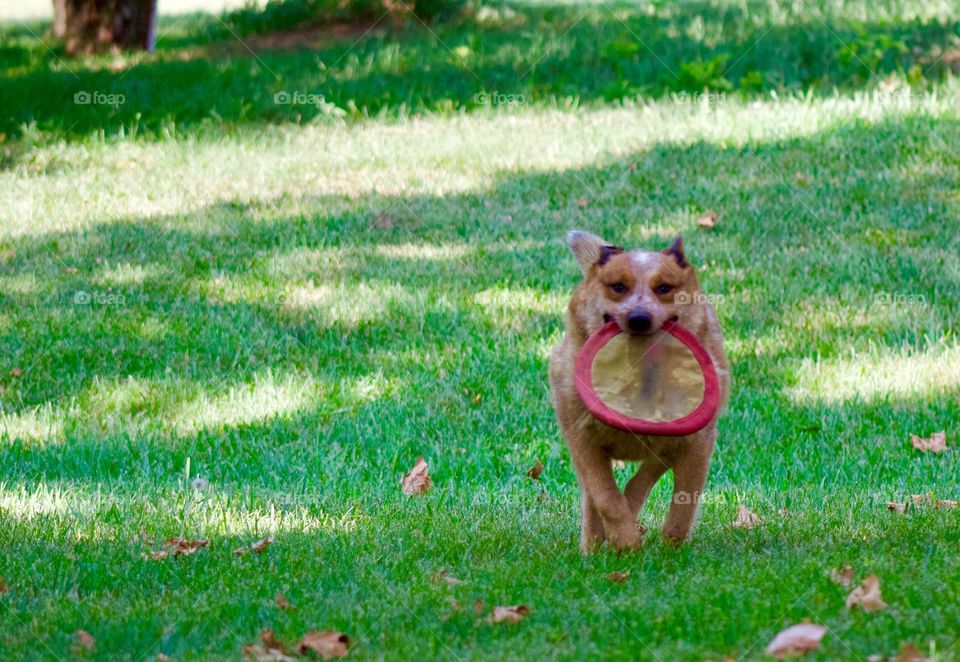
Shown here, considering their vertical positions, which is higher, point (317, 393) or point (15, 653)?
point (15, 653)

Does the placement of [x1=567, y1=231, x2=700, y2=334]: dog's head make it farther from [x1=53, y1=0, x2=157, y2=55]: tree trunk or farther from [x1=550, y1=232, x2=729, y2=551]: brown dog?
[x1=53, y1=0, x2=157, y2=55]: tree trunk

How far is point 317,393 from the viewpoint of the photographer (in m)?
9.26

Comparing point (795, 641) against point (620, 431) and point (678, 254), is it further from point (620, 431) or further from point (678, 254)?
point (678, 254)

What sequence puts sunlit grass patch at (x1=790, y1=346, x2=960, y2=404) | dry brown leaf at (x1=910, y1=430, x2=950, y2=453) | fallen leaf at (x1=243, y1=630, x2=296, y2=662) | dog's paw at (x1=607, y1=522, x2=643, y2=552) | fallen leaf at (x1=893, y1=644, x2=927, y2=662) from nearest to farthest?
1. fallen leaf at (x1=893, y1=644, x2=927, y2=662)
2. fallen leaf at (x1=243, y1=630, x2=296, y2=662)
3. dog's paw at (x1=607, y1=522, x2=643, y2=552)
4. dry brown leaf at (x1=910, y1=430, x2=950, y2=453)
5. sunlit grass patch at (x1=790, y1=346, x2=960, y2=404)

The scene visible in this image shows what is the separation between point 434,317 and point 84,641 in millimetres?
5715

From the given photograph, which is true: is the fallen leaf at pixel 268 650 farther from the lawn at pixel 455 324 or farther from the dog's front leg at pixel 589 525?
the dog's front leg at pixel 589 525

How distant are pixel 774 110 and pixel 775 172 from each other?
59.4 inches

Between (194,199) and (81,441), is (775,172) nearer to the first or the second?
(194,199)


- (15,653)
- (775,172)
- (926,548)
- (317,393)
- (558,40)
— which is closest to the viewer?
(15,653)

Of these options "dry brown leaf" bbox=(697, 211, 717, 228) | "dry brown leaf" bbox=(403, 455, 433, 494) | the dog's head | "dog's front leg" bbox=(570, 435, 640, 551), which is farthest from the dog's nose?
"dry brown leaf" bbox=(697, 211, 717, 228)

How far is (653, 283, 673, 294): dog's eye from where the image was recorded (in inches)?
233

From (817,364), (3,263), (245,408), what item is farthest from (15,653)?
(3,263)

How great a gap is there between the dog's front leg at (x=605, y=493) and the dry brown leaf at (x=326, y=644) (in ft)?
4.87

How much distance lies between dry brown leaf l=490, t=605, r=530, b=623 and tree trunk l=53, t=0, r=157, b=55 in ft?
50.3
